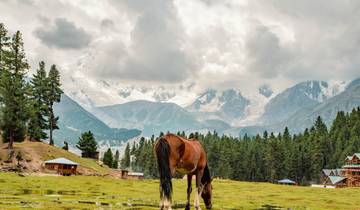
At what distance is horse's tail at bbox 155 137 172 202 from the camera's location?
20891mm

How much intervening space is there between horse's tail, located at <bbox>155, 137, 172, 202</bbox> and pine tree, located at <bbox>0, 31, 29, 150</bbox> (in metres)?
82.1

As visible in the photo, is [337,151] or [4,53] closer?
[4,53]

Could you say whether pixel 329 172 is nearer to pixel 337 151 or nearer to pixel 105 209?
pixel 337 151

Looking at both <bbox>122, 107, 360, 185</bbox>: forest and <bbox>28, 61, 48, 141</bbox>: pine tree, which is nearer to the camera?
<bbox>28, 61, 48, 141</bbox>: pine tree

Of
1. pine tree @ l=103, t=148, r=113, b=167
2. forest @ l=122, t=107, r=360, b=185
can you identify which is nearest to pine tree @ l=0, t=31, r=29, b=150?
pine tree @ l=103, t=148, r=113, b=167

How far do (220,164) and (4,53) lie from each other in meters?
108

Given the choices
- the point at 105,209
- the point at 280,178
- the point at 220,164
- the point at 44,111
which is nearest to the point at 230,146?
the point at 220,164

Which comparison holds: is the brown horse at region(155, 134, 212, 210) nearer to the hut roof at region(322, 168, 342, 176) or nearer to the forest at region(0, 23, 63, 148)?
the forest at region(0, 23, 63, 148)

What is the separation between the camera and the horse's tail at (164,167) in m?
20.9

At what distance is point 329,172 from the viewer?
162750 millimetres

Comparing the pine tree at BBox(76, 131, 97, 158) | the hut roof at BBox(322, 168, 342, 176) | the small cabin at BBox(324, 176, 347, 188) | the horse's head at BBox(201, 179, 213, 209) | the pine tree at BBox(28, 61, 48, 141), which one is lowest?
the small cabin at BBox(324, 176, 347, 188)

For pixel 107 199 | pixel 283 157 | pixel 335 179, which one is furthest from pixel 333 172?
pixel 107 199

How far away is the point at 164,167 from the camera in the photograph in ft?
69.8

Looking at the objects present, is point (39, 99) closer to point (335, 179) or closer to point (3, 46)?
point (3, 46)
